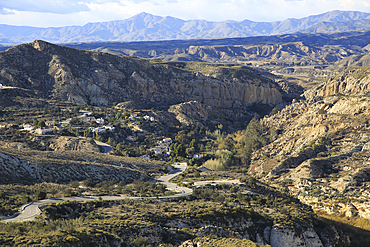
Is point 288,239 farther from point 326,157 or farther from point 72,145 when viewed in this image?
point 72,145

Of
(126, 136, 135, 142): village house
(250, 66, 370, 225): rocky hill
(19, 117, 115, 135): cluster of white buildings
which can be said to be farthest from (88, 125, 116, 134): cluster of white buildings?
(250, 66, 370, 225): rocky hill

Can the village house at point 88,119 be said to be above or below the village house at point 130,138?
above

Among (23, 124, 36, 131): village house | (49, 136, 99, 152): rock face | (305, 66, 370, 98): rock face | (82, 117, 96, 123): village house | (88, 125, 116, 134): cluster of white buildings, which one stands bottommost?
(88, 125, 116, 134): cluster of white buildings

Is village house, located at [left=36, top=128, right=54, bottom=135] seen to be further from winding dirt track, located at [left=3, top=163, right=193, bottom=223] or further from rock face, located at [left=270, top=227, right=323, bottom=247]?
rock face, located at [left=270, top=227, right=323, bottom=247]

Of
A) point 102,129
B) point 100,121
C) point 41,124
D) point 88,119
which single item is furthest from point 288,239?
point 88,119

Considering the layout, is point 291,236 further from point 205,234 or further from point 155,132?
→ point 155,132

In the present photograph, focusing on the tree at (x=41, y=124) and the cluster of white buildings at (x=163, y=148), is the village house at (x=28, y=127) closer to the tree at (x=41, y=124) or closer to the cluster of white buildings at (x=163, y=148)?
the tree at (x=41, y=124)

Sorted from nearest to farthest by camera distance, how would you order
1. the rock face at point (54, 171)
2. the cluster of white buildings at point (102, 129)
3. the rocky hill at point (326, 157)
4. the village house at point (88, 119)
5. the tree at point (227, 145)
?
1. the rock face at point (54, 171)
2. the rocky hill at point (326, 157)
3. the cluster of white buildings at point (102, 129)
4. the tree at point (227, 145)
5. the village house at point (88, 119)

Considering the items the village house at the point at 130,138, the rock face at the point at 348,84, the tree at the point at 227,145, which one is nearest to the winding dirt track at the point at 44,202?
the tree at the point at 227,145

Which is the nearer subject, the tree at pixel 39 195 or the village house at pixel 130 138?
the tree at pixel 39 195

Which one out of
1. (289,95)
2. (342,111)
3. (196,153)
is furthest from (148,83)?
(342,111)
